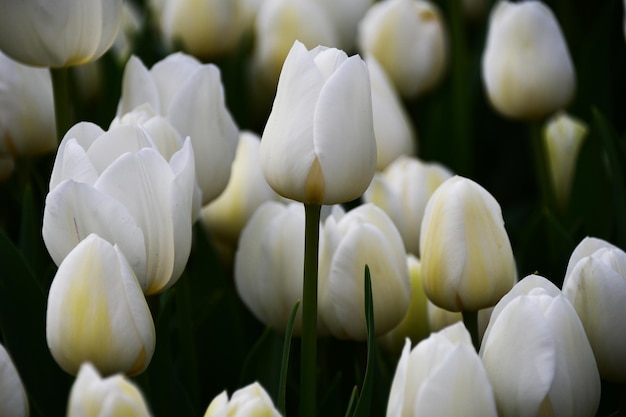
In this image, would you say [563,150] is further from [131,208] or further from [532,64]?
[131,208]

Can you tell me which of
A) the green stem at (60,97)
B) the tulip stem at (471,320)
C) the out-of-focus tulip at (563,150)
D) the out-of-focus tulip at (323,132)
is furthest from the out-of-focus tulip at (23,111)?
the out-of-focus tulip at (563,150)

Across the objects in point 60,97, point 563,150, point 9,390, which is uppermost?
point 60,97

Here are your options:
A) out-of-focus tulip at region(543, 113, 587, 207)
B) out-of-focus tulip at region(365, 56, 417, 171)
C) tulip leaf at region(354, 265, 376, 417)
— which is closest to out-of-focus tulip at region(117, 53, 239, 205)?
tulip leaf at region(354, 265, 376, 417)

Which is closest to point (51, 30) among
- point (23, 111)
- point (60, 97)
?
point (60, 97)

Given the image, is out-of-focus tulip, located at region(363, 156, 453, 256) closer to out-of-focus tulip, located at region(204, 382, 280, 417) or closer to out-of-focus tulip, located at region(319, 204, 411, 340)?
out-of-focus tulip, located at region(319, 204, 411, 340)

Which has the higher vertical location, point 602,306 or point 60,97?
point 60,97

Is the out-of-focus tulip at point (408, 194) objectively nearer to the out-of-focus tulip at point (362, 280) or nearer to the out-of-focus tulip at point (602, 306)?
the out-of-focus tulip at point (362, 280)
